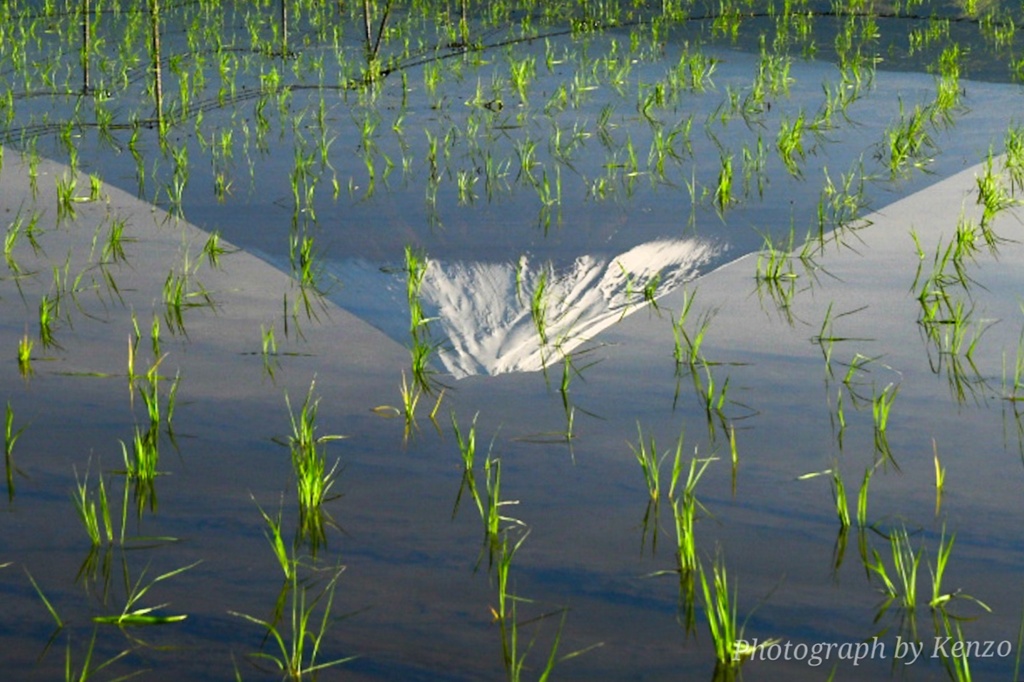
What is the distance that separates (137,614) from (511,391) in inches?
50.6

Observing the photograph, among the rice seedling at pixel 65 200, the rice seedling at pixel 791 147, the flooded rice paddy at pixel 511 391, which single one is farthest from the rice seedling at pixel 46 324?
the rice seedling at pixel 791 147

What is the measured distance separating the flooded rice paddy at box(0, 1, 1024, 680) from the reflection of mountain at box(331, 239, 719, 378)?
2 cm

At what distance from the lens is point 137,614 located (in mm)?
2104

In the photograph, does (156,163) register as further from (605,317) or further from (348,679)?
(348,679)

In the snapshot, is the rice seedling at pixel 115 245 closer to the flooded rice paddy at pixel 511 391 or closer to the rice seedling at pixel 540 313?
the flooded rice paddy at pixel 511 391

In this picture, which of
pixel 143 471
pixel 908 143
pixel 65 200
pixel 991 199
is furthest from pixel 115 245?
pixel 908 143

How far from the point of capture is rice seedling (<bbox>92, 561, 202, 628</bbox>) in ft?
6.86

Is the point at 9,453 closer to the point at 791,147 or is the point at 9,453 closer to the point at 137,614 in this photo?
the point at 137,614

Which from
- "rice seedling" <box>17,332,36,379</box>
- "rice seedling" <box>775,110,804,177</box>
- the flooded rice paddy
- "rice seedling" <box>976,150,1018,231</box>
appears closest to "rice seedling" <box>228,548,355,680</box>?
the flooded rice paddy

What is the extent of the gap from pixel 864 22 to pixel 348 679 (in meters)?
9.25

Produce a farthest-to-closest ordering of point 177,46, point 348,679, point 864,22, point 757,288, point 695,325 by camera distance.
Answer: point 864,22, point 177,46, point 757,288, point 695,325, point 348,679

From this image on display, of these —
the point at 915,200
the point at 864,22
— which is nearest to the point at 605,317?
the point at 915,200

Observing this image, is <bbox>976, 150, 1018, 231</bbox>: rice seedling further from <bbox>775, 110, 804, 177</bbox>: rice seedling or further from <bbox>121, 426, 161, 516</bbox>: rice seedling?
<bbox>121, 426, 161, 516</bbox>: rice seedling

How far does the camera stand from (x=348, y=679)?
6.45 ft
